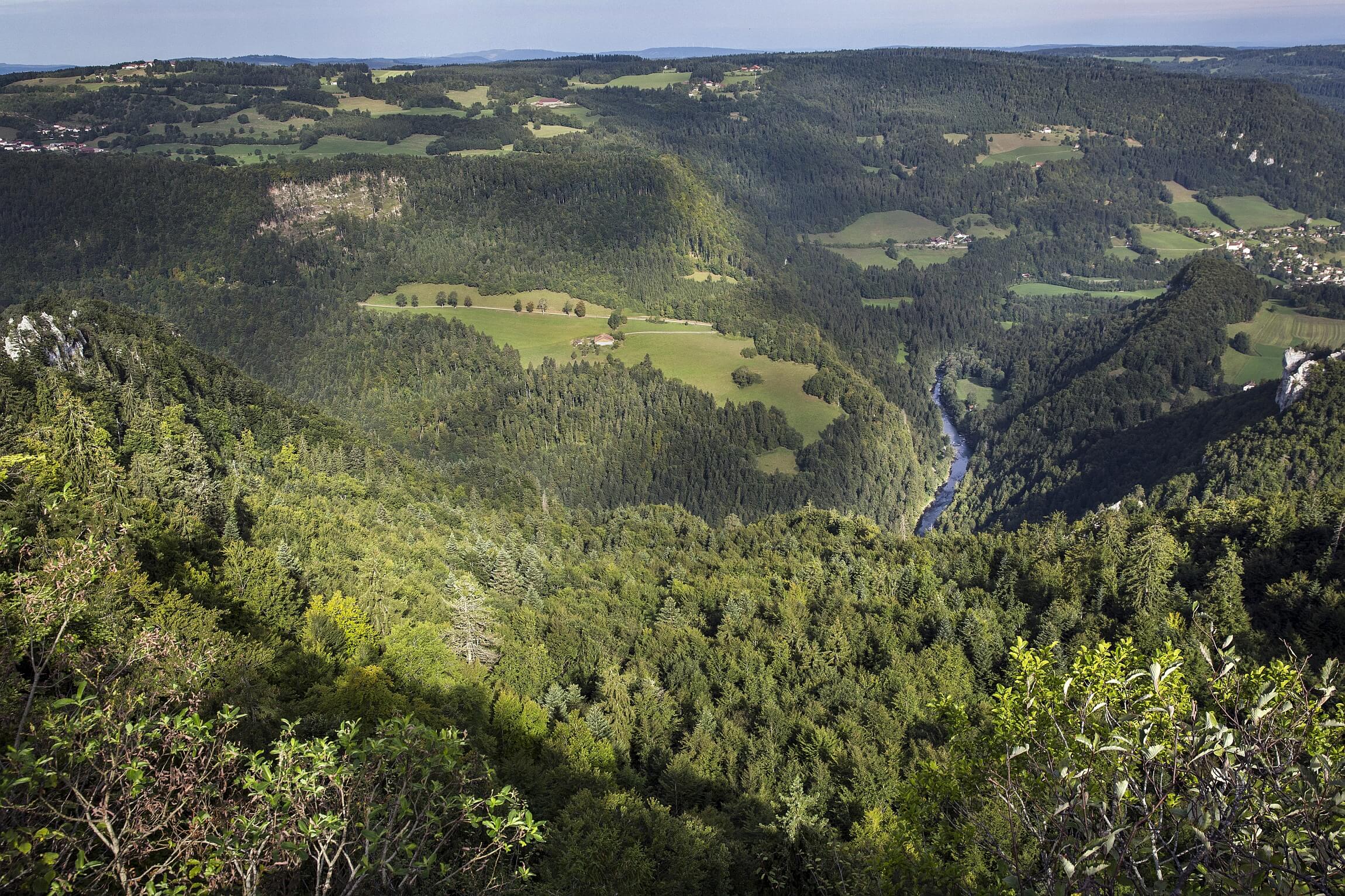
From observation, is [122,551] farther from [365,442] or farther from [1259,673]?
[365,442]

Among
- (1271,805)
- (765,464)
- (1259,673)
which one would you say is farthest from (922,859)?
(765,464)

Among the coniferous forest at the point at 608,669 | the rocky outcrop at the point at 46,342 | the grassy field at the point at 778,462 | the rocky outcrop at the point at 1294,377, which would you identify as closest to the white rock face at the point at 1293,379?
the rocky outcrop at the point at 1294,377

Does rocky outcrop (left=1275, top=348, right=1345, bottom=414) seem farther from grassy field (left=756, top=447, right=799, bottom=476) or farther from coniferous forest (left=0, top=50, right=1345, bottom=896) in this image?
grassy field (left=756, top=447, right=799, bottom=476)

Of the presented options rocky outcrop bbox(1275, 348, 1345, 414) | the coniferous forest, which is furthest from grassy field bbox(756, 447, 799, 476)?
rocky outcrop bbox(1275, 348, 1345, 414)

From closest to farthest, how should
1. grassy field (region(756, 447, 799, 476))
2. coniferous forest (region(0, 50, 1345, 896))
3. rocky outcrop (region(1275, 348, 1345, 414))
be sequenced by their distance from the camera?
1. coniferous forest (region(0, 50, 1345, 896))
2. rocky outcrop (region(1275, 348, 1345, 414))
3. grassy field (region(756, 447, 799, 476))

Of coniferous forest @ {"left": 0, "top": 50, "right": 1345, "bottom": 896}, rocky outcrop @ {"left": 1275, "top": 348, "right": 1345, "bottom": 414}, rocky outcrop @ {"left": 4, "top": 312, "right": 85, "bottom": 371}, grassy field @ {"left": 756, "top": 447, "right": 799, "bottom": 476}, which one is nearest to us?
coniferous forest @ {"left": 0, "top": 50, "right": 1345, "bottom": 896}

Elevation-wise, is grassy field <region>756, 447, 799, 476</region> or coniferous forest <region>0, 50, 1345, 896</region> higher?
coniferous forest <region>0, 50, 1345, 896</region>
